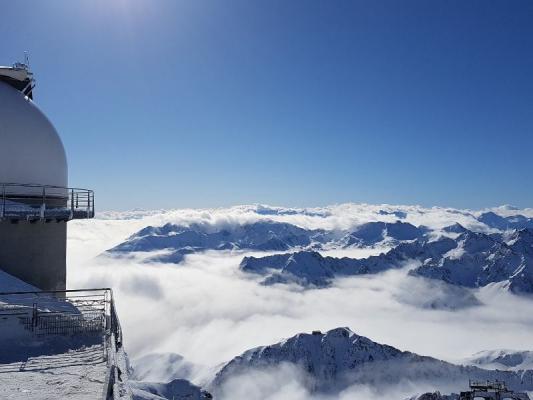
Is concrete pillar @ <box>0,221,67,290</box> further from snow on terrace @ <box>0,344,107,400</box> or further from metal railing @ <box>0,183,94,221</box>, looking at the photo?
snow on terrace @ <box>0,344,107,400</box>

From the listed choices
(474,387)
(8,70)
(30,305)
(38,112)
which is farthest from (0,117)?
(474,387)

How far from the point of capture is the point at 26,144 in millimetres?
20938

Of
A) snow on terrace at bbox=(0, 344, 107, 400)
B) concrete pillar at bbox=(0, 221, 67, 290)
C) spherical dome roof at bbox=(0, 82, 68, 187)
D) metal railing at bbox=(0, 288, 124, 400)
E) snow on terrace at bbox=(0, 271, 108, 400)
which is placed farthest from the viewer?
spherical dome roof at bbox=(0, 82, 68, 187)

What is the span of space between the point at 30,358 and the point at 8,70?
16468mm

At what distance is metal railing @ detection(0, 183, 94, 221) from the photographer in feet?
63.1

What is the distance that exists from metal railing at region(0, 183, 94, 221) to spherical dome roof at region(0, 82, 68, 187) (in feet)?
1.25

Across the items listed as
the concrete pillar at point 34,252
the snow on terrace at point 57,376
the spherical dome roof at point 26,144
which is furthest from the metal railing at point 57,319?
the spherical dome roof at point 26,144

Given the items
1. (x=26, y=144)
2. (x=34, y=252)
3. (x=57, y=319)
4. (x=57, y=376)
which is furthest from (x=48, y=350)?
(x=26, y=144)

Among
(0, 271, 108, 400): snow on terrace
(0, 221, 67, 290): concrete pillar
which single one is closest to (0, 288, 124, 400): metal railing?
(0, 271, 108, 400): snow on terrace

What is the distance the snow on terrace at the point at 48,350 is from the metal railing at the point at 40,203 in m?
2.78

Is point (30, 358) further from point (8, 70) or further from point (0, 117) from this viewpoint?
point (8, 70)

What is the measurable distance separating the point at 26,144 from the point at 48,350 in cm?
1135

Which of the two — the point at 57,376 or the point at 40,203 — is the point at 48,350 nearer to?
the point at 57,376

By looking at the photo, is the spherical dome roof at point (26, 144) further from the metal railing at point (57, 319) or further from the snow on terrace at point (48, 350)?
the metal railing at point (57, 319)
